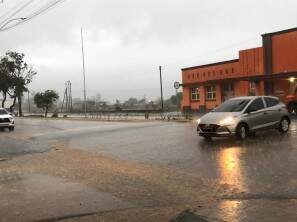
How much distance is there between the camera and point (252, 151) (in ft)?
49.2

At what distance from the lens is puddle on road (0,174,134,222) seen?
29.1ft

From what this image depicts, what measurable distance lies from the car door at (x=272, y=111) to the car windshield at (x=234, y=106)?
88cm

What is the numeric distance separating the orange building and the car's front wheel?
73.2 ft

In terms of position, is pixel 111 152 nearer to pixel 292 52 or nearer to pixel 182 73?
pixel 292 52

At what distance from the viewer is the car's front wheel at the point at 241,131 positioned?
1779 cm

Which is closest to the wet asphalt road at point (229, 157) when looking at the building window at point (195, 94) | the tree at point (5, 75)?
the building window at point (195, 94)

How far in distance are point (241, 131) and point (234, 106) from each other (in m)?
1.27

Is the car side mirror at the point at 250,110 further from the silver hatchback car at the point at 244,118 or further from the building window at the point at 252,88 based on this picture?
the building window at the point at 252,88

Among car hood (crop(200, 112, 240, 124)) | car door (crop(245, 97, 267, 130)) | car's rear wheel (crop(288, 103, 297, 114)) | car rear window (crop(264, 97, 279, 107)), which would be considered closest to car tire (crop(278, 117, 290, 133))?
car rear window (crop(264, 97, 279, 107))

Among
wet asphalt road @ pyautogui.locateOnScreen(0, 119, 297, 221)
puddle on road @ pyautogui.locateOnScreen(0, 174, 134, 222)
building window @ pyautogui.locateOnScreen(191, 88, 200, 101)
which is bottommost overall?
puddle on road @ pyautogui.locateOnScreen(0, 174, 134, 222)

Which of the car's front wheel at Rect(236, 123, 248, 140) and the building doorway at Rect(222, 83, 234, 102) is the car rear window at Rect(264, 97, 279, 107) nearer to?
the car's front wheel at Rect(236, 123, 248, 140)

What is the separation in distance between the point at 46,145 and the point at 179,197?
13.4m

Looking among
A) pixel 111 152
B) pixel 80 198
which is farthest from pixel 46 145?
pixel 80 198

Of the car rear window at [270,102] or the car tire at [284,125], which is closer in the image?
the car rear window at [270,102]
